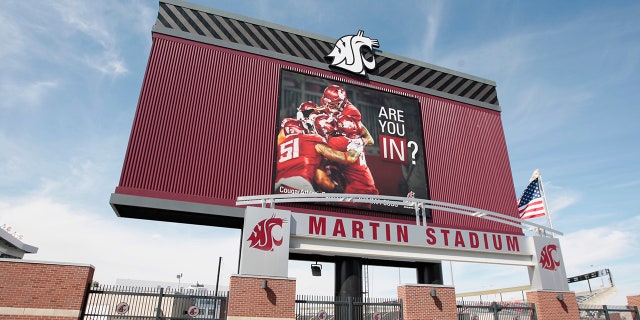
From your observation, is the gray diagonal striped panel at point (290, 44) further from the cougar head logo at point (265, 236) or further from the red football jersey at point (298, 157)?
the cougar head logo at point (265, 236)

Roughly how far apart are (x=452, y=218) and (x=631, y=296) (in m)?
10.1

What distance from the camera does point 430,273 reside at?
25.0 meters

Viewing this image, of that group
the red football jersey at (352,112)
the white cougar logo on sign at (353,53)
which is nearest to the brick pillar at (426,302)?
the red football jersey at (352,112)

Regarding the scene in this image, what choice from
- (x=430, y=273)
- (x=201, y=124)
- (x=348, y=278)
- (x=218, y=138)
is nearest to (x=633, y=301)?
(x=430, y=273)

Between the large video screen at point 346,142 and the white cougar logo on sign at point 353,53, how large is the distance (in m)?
1.49

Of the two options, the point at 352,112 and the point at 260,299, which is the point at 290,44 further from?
the point at 260,299

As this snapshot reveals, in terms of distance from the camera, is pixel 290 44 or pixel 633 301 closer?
pixel 633 301

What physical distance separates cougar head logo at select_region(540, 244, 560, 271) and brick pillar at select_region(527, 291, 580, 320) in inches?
48.7

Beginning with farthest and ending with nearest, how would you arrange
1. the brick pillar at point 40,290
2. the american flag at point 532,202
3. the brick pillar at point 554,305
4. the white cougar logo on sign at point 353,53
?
1. the white cougar logo on sign at point 353,53
2. the american flag at point 532,202
3. the brick pillar at point 554,305
4. the brick pillar at point 40,290

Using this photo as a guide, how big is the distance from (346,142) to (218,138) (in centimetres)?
746

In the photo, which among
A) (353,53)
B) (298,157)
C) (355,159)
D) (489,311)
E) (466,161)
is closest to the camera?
(489,311)

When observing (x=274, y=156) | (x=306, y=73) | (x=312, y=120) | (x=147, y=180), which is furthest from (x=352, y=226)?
(x=306, y=73)

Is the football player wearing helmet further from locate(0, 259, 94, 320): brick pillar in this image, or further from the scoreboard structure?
locate(0, 259, 94, 320): brick pillar

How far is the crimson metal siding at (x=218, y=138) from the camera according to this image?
20016 mm
